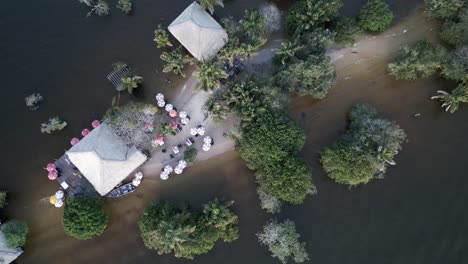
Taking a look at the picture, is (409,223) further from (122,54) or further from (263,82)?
(122,54)

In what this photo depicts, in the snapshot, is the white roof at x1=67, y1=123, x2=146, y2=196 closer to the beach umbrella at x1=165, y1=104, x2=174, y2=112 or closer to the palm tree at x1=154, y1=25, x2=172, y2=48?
the beach umbrella at x1=165, y1=104, x2=174, y2=112

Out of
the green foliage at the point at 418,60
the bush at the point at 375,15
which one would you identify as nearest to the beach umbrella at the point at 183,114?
the bush at the point at 375,15

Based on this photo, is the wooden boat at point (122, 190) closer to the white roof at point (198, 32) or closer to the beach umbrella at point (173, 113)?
the beach umbrella at point (173, 113)

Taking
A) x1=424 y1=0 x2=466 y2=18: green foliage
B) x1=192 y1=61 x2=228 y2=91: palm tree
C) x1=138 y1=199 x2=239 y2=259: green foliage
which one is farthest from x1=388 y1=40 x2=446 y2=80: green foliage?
x1=138 y1=199 x2=239 y2=259: green foliage

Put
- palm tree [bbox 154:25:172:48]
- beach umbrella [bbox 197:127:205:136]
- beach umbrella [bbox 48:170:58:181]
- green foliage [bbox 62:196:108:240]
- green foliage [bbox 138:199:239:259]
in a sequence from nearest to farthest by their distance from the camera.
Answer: green foliage [bbox 138:199:239:259]
green foliage [bbox 62:196:108:240]
beach umbrella [bbox 48:170:58:181]
beach umbrella [bbox 197:127:205:136]
palm tree [bbox 154:25:172:48]

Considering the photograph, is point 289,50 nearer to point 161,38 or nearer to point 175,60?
point 175,60

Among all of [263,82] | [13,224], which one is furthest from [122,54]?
[13,224]
